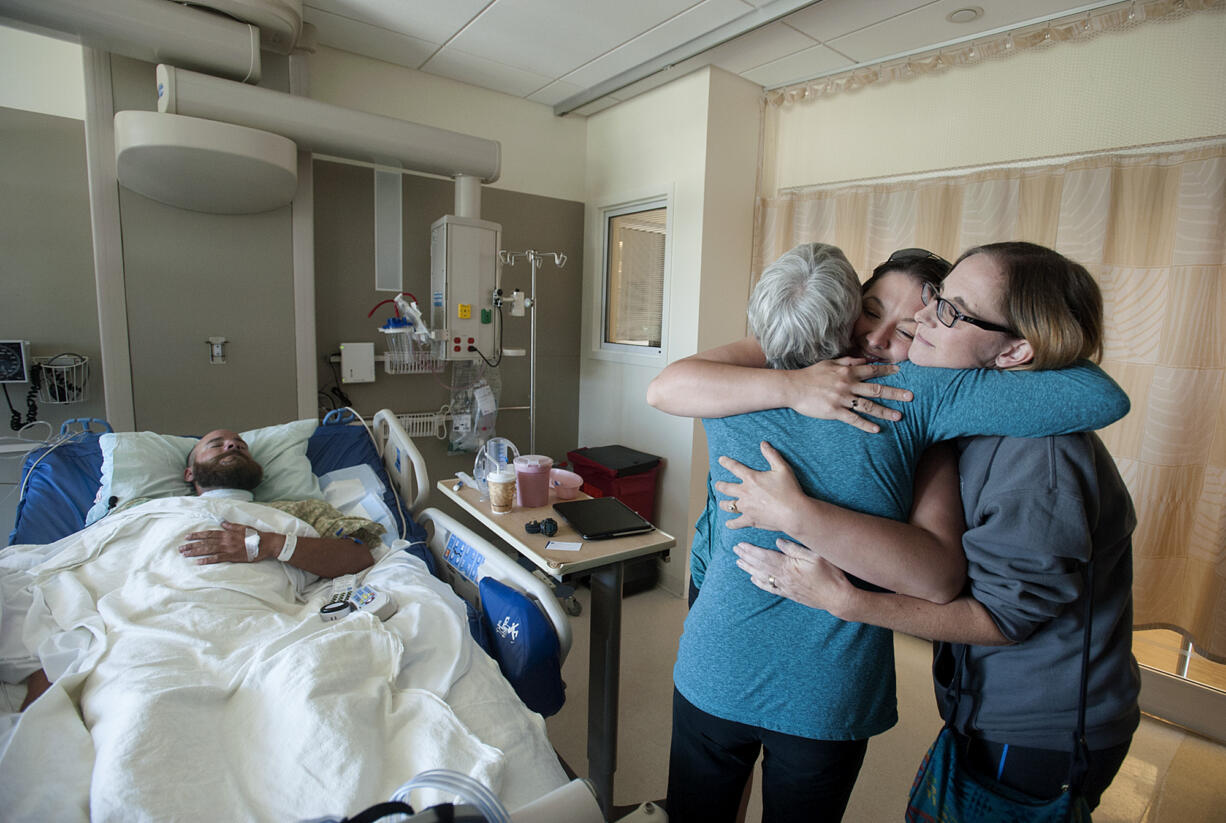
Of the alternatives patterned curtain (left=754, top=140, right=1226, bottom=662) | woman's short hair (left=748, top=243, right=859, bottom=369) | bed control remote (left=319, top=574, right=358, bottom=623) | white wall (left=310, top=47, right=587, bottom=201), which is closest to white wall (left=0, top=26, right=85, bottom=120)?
white wall (left=310, top=47, right=587, bottom=201)

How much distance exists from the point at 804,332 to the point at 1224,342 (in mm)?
1959

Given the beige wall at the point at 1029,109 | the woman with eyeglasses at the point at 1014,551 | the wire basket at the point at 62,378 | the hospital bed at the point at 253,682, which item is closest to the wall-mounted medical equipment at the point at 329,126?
the wire basket at the point at 62,378

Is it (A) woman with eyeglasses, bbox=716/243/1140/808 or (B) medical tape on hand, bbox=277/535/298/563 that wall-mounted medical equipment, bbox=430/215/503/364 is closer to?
(B) medical tape on hand, bbox=277/535/298/563

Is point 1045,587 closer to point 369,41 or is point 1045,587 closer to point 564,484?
point 564,484

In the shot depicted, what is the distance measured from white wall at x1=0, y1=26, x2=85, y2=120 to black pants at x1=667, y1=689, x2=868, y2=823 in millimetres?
2907

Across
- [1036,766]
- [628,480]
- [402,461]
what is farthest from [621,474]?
[1036,766]

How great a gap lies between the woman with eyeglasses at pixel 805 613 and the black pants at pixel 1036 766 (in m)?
0.14

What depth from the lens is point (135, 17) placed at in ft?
6.31

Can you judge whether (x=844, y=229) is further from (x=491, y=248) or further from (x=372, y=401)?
(x=372, y=401)

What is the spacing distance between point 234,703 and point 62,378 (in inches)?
77.0

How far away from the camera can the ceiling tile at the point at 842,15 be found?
2188mm

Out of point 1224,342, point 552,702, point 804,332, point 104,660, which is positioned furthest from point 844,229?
point 104,660

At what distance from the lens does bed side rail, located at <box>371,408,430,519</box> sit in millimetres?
2072

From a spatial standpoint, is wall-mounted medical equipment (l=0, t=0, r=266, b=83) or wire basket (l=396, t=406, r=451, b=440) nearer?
wall-mounted medical equipment (l=0, t=0, r=266, b=83)
